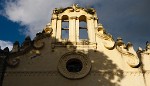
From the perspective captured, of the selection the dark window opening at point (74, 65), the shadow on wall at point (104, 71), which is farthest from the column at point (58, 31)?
the shadow on wall at point (104, 71)

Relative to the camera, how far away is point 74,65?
59.1ft

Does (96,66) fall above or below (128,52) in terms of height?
below

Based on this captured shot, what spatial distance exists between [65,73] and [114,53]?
344 centimetres

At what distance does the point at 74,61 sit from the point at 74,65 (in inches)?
10.5

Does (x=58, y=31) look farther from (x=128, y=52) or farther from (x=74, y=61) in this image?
(x=128, y=52)

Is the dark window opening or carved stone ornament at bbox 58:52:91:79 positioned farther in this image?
the dark window opening

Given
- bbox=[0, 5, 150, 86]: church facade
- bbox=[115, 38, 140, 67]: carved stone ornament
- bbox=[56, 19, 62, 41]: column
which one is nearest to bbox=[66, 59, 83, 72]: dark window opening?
bbox=[0, 5, 150, 86]: church facade

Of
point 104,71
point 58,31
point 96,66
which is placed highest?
point 58,31

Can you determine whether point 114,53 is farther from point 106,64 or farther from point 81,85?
point 81,85

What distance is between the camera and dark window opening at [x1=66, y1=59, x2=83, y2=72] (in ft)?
58.4

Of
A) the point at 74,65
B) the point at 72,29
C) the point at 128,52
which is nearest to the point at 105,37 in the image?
the point at 128,52

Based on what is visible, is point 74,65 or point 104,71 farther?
point 74,65

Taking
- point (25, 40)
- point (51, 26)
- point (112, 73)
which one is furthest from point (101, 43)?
point (25, 40)

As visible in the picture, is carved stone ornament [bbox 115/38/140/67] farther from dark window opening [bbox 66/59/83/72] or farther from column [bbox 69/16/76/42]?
column [bbox 69/16/76/42]
